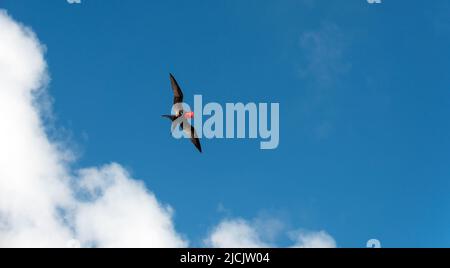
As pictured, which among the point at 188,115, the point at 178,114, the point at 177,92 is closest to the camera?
the point at 188,115

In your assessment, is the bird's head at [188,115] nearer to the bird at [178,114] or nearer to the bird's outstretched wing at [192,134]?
the bird at [178,114]

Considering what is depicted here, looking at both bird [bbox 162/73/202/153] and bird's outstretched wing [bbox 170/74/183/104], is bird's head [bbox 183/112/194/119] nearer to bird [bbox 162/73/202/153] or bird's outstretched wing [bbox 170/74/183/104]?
bird [bbox 162/73/202/153]

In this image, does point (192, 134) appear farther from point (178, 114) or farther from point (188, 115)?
point (188, 115)

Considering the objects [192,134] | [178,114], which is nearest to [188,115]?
[178,114]

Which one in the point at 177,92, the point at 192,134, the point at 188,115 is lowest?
the point at 188,115

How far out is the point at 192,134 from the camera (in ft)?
169

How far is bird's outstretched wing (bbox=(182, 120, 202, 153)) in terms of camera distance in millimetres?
50434

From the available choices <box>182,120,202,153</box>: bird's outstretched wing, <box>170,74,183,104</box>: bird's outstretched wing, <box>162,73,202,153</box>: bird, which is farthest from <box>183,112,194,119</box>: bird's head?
<box>182,120,202,153</box>: bird's outstretched wing

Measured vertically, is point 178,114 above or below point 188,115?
above

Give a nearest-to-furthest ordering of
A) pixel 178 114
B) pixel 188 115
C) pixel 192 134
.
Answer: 1. pixel 188 115
2. pixel 178 114
3. pixel 192 134

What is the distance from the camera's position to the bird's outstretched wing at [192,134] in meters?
50.4
